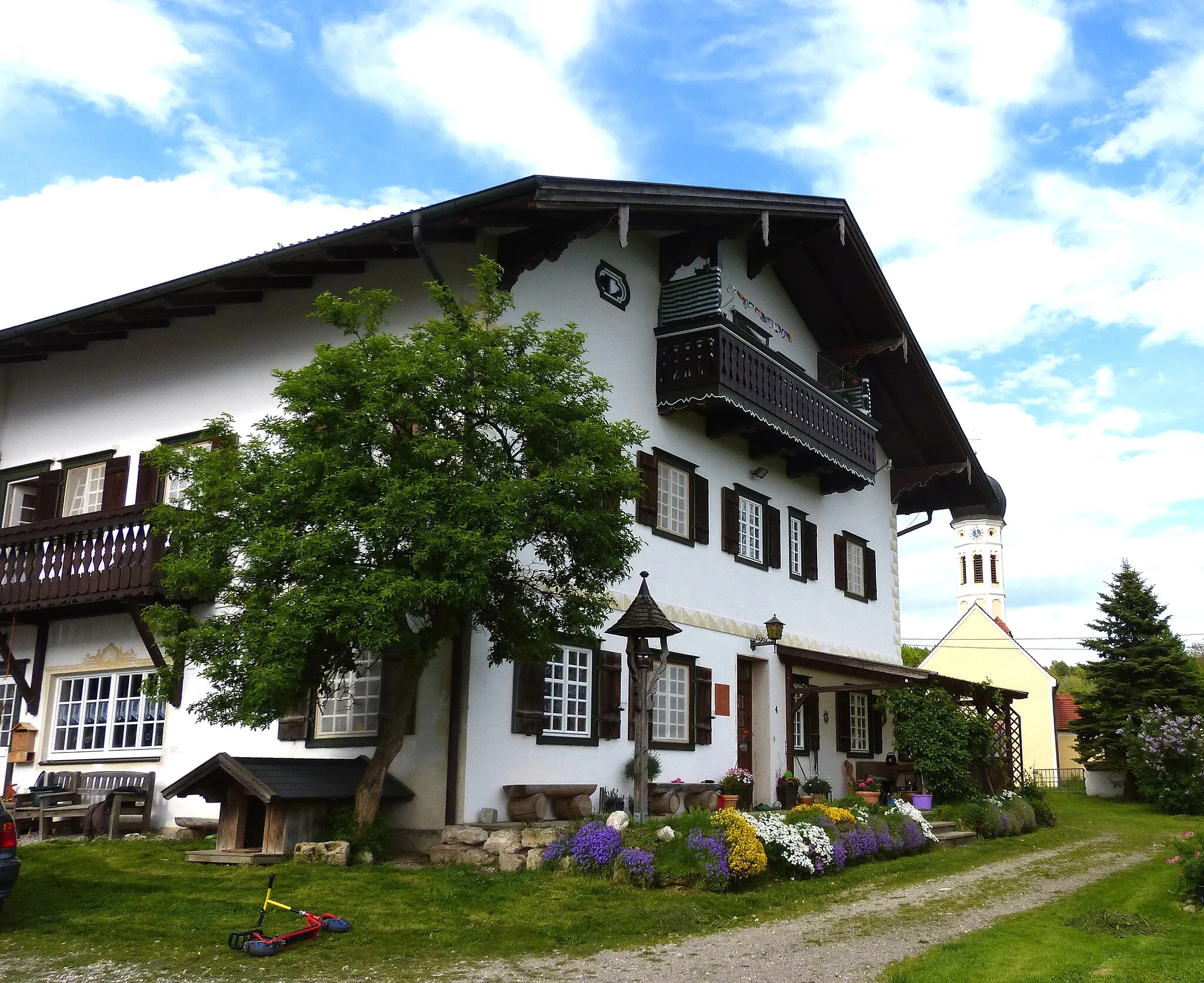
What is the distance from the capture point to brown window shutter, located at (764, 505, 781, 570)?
64.9ft

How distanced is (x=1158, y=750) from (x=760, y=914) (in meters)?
19.2

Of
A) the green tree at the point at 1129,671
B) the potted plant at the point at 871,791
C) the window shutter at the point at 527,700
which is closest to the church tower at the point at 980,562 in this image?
the green tree at the point at 1129,671

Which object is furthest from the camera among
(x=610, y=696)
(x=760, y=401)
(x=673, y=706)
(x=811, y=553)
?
(x=811, y=553)

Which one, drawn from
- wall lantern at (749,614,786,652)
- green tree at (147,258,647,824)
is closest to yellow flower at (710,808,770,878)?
green tree at (147,258,647,824)

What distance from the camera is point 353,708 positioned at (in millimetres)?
14219

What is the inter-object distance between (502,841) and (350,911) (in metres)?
2.61

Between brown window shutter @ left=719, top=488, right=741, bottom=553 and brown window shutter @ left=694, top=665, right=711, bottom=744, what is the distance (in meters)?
2.08

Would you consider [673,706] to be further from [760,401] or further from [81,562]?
[81,562]

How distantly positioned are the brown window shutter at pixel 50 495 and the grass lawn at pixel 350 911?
240 inches

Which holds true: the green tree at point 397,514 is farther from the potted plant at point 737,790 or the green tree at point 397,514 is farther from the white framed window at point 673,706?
the potted plant at point 737,790

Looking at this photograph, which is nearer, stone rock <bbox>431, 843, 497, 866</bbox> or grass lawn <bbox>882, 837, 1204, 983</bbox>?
grass lawn <bbox>882, 837, 1204, 983</bbox>

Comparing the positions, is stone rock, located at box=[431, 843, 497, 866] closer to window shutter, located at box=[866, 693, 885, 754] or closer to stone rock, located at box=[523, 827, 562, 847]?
stone rock, located at box=[523, 827, 562, 847]

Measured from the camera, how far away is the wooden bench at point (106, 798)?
1459cm

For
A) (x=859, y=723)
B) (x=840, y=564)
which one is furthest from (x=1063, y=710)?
(x=840, y=564)
